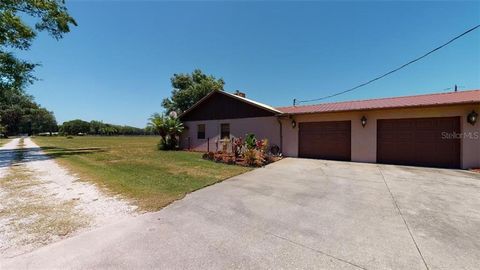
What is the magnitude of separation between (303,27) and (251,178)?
1089cm

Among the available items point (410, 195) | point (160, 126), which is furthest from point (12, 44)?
point (410, 195)

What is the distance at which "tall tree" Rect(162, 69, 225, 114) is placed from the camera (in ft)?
100

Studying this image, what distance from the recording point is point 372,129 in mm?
10398

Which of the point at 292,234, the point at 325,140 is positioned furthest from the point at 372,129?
the point at 292,234

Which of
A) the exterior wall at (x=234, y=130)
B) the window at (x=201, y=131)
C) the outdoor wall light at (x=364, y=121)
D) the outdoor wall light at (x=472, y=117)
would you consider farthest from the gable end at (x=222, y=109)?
the outdoor wall light at (x=472, y=117)

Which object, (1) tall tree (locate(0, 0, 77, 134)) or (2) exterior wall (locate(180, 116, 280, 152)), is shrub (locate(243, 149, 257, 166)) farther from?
(1) tall tree (locate(0, 0, 77, 134))

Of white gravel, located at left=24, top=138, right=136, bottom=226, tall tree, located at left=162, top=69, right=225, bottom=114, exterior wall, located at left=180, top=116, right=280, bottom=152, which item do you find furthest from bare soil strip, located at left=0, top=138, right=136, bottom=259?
tall tree, located at left=162, top=69, right=225, bottom=114

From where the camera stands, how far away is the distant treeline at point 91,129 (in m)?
88.0

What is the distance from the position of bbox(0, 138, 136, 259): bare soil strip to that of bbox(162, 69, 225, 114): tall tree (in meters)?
25.2

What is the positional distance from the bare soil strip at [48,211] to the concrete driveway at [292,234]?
40 cm

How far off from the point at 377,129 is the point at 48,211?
40.3ft

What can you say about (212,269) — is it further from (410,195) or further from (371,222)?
(410,195)

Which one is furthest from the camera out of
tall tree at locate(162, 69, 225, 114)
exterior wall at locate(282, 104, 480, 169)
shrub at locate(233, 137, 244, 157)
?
tall tree at locate(162, 69, 225, 114)

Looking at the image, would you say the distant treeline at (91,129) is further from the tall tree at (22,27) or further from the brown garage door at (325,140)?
the brown garage door at (325,140)
